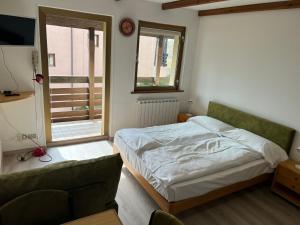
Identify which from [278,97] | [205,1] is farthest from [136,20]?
[278,97]

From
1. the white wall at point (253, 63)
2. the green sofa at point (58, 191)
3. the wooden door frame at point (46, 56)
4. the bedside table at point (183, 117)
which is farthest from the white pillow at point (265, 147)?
the wooden door frame at point (46, 56)

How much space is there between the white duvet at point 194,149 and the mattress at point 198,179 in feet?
0.13

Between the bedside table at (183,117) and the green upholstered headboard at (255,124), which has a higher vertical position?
the green upholstered headboard at (255,124)

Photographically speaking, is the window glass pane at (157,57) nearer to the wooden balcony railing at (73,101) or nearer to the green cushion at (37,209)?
the wooden balcony railing at (73,101)

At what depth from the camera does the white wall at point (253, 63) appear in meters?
2.89

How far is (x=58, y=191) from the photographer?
52.5 inches

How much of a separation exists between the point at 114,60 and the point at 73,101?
1855mm

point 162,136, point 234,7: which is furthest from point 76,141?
point 234,7

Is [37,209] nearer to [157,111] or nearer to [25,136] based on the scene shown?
[25,136]

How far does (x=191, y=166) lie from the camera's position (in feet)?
7.81

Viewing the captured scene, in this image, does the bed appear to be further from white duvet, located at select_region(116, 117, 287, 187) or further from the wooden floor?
the wooden floor

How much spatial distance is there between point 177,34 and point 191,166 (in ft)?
8.85

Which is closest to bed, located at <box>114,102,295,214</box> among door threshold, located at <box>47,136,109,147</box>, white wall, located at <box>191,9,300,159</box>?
white wall, located at <box>191,9,300,159</box>

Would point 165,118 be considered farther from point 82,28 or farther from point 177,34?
point 82,28
